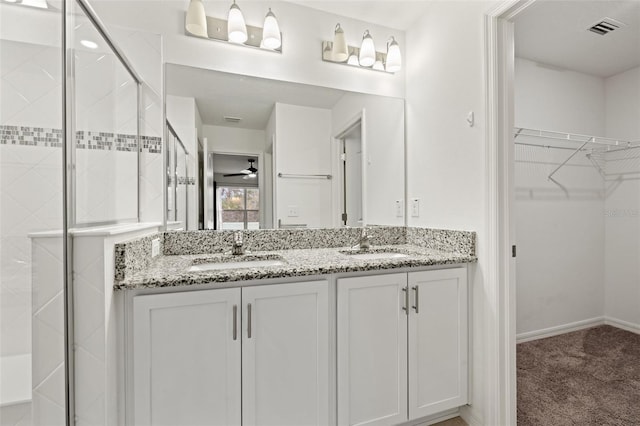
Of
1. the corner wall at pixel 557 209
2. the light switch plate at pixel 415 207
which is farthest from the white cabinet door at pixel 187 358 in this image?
the corner wall at pixel 557 209

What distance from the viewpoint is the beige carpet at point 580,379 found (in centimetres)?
167

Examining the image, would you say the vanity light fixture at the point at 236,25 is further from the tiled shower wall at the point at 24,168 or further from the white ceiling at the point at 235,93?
the tiled shower wall at the point at 24,168

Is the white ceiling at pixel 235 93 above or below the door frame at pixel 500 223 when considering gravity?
above

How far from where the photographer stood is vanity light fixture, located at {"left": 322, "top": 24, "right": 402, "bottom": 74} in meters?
1.99

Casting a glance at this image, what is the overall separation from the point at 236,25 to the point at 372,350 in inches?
73.8

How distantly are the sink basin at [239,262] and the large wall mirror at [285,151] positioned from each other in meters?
0.27

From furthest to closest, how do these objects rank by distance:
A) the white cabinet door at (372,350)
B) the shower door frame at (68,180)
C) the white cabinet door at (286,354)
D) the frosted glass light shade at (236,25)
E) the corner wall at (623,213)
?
the corner wall at (623,213) < the frosted glass light shade at (236,25) < the white cabinet door at (372,350) < the white cabinet door at (286,354) < the shower door frame at (68,180)

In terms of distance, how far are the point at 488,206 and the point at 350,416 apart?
1213 mm

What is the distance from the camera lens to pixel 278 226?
75.5 inches

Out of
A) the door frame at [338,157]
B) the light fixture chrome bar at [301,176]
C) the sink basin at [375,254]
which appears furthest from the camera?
the door frame at [338,157]

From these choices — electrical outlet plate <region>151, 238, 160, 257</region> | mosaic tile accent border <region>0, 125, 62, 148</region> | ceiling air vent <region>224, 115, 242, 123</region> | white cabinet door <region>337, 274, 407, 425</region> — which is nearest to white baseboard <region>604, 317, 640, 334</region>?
white cabinet door <region>337, 274, 407, 425</region>

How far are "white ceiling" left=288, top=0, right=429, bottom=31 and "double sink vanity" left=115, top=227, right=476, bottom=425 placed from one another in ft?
4.87

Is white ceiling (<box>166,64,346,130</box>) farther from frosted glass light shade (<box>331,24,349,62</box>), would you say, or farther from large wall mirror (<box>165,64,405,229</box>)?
frosted glass light shade (<box>331,24,349,62</box>)

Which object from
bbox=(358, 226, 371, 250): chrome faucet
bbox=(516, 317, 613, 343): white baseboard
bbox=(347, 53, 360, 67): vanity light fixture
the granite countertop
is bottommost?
bbox=(516, 317, 613, 343): white baseboard
